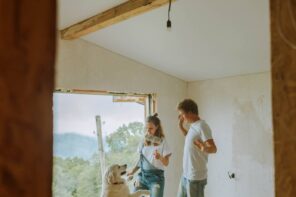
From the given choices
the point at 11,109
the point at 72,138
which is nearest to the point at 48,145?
the point at 11,109

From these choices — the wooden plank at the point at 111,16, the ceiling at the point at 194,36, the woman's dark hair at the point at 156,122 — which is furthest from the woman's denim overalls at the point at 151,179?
the wooden plank at the point at 111,16

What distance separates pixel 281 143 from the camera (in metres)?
0.77

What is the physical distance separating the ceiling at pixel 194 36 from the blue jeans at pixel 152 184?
1344mm

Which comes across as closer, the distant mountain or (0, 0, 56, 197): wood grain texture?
(0, 0, 56, 197): wood grain texture

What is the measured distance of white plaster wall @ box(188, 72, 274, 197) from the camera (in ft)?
12.4

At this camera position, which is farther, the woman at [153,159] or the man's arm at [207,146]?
the woman at [153,159]

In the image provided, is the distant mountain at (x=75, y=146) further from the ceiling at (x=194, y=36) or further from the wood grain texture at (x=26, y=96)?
the wood grain texture at (x=26, y=96)

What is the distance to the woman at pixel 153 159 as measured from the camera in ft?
11.1

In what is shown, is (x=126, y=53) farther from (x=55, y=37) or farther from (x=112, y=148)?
(x=55, y=37)

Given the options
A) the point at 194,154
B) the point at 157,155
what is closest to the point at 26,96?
the point at 194,154

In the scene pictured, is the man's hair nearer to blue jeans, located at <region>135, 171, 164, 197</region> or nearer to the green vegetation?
blue jeans, located at <region>135, 171, 164, 197</region>

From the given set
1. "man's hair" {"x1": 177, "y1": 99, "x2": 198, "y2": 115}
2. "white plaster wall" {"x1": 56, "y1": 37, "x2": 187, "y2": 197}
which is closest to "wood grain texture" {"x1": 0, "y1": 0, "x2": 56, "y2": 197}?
"man's hair" {"x1": 177, "y1": 99, "x2": 198, "y2": 115}

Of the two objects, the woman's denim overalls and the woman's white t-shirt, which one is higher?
the woman's white t-shirt

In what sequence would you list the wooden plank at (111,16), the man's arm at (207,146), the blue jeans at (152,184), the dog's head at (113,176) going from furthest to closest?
the blue jeans at (152,184), the dog's head at (113,176), the man's arm at (207,146), the wooden plank at (111,16)
